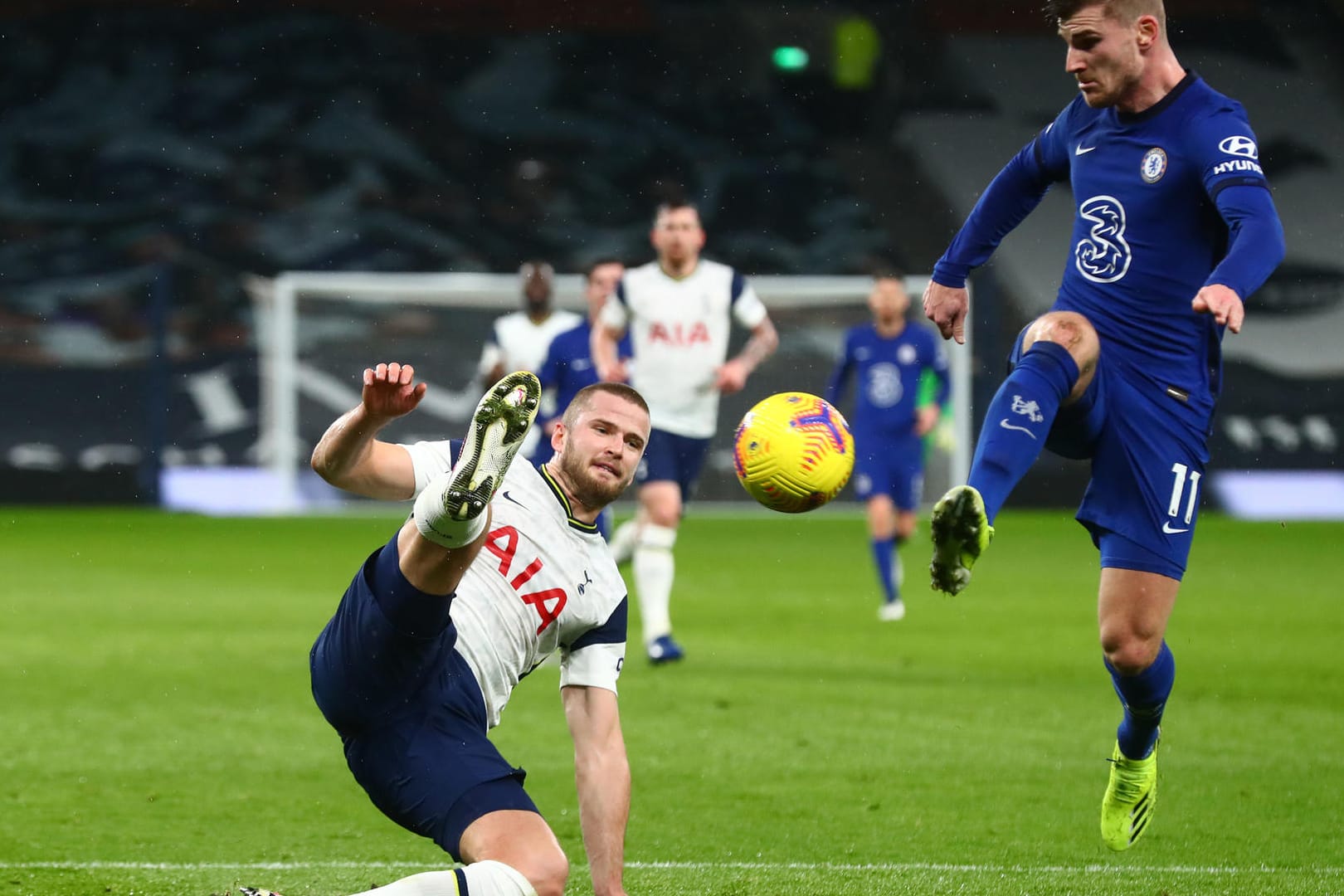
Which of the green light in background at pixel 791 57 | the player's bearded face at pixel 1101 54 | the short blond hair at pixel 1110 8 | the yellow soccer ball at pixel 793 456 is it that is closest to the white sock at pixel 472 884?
the yellow soccer ball at pixel 793 456

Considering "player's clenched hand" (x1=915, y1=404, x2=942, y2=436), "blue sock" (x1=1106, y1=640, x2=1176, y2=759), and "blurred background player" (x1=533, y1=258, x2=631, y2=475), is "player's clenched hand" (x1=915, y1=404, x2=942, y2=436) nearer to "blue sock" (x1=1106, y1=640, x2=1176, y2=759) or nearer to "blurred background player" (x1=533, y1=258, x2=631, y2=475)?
"blurred background player" (x1=533, y1=258, x2=631, y2=475)

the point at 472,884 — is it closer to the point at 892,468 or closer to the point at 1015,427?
the point at 1015,427

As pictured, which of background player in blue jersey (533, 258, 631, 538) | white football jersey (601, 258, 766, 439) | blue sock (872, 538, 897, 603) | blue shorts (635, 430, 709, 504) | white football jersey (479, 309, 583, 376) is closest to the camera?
blue shorts (635, 430, 709, 504)

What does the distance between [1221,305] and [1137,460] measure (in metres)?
1.02

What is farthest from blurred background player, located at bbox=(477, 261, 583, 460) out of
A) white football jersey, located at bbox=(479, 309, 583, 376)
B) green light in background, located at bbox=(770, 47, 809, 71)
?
green light in background, located at bbox=(770, 47, 809, 71)

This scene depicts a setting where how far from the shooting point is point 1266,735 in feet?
25.1

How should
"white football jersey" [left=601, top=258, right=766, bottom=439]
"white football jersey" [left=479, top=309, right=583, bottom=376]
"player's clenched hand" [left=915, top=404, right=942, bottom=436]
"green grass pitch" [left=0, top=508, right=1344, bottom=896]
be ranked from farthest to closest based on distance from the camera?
"player's clenched hand" [left=915, top=404, right=942, bottom=436]
"white football jersey" [left=479, top=309, right=583, bottom=376]
"white football jersey" [left=601, top=258, right=766, bottom=439]
"green grass pitch" [left=0, top=508, right=1344, bottom=896]

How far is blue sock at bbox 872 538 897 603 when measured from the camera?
11914 millimetres

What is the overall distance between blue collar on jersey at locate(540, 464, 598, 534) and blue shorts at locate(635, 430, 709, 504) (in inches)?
204


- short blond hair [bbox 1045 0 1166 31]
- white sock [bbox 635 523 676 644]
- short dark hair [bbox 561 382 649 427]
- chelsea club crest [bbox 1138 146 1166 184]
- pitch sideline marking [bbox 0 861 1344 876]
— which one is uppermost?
short blond hair [bbox 1045 0 1166 31]

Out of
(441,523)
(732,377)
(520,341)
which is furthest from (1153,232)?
(520,341)

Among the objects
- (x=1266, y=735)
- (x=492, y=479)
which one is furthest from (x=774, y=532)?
(x=492, y=479)

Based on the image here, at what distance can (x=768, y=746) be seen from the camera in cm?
735

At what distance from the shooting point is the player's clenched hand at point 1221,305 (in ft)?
13.6
